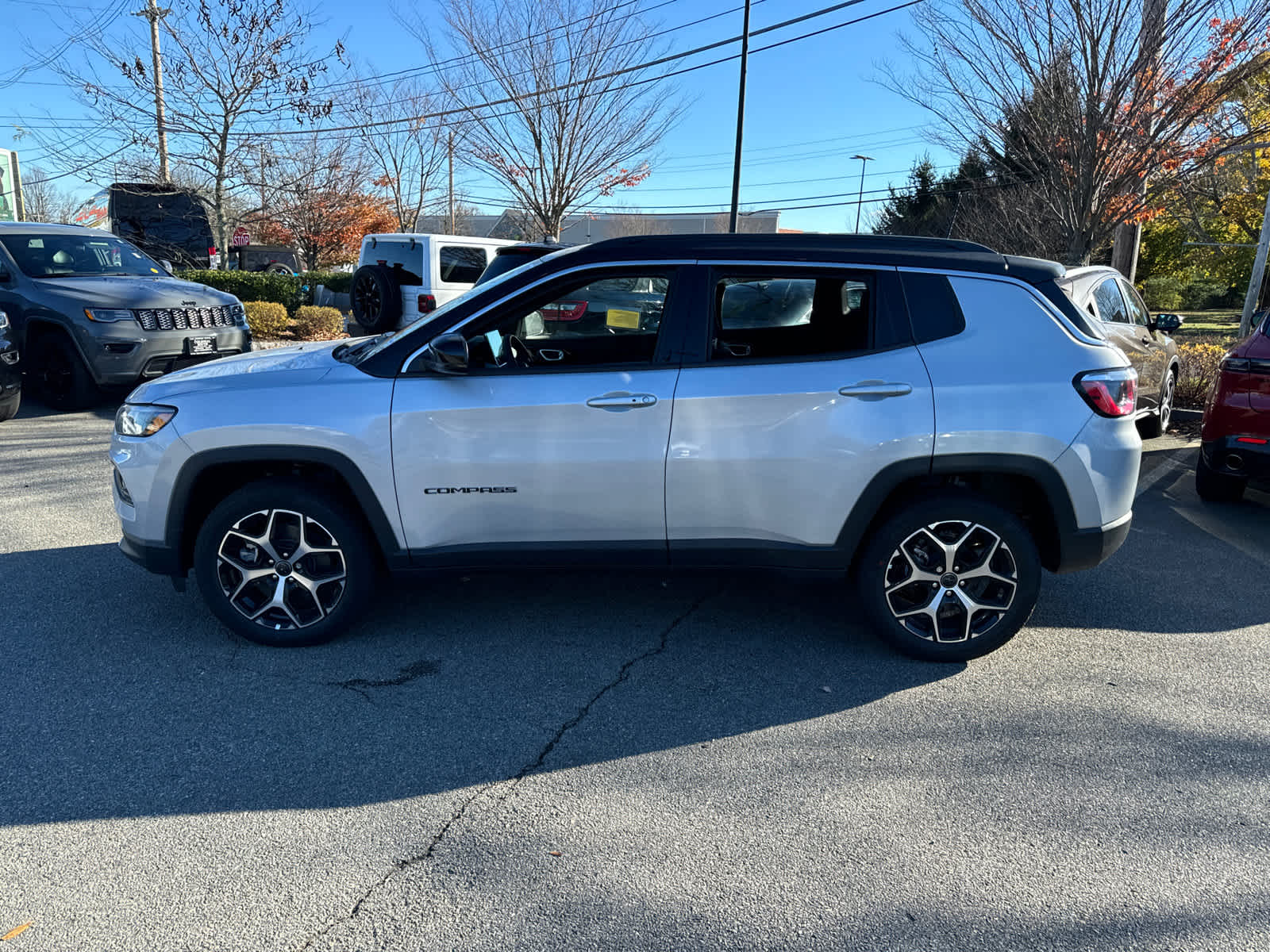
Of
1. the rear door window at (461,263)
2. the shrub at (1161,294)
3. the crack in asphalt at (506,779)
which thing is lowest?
the crack in asphalt at (506,779)

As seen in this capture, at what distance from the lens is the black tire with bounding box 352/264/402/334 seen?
7.34 metres

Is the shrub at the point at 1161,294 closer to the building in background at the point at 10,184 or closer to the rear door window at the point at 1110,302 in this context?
the rear door window at the point at 1110,302

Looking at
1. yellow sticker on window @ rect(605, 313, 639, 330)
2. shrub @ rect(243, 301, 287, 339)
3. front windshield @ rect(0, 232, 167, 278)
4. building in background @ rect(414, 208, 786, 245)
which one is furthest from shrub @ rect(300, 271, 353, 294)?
yellow sticker on window @ rect(605, 313, 639, 330)

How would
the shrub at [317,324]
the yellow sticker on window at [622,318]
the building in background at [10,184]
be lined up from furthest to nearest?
the building in background at [10,184] < the shrub at [317,324] < the yellow sticker on window at [622,318]

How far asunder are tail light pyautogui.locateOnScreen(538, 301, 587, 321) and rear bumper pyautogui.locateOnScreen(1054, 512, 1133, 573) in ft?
7.75

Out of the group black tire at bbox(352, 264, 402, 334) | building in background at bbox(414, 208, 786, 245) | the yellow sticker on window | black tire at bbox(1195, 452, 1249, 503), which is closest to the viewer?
the yellow sticker on window

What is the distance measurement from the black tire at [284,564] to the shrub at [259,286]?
53.9 ft

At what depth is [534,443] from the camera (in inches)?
151

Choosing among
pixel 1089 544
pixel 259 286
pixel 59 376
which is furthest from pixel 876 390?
pixel 259 286

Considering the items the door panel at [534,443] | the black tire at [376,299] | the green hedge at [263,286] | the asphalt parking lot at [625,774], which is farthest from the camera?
the green hedge at [263,286]

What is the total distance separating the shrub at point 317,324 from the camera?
1625 centimetres

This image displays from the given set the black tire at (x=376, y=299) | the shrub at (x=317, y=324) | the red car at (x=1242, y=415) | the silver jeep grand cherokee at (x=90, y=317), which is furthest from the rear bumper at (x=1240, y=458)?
the shrub at (x=317, y=324)

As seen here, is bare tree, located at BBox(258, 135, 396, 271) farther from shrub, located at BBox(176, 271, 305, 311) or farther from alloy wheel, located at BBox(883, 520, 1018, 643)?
alloy wheel, located at BBox(883, 520, 1018, 643)

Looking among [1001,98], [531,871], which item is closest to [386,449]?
[531,871]
